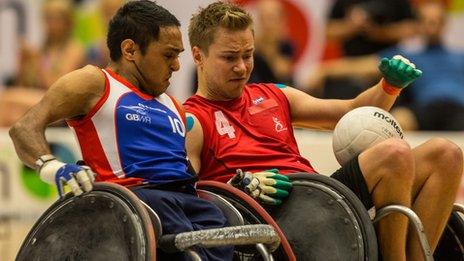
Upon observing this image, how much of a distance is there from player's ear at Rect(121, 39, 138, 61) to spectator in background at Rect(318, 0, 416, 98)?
6597 mm

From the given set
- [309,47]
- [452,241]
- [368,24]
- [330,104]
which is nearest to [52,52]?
[309,47]

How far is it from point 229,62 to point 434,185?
1169mm

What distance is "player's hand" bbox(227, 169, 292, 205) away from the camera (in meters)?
5.60

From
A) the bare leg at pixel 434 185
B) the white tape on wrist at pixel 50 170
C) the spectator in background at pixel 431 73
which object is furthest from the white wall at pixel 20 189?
the white tape on wrist at pixel 50 170

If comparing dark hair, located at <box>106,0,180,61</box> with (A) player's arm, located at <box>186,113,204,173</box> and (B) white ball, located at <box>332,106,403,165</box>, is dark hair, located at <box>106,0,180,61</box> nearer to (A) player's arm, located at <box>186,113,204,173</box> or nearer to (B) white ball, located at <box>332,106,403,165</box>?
(A) player's arm, located at <box>186,113,204,173</box>

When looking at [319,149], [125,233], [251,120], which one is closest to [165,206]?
[125,233]

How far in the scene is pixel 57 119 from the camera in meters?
5.04

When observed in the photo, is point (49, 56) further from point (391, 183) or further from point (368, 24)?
point (391, 183)

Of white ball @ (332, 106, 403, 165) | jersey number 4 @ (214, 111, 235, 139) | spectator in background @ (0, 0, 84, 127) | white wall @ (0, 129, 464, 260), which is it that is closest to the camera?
white ball @ (332, 106, 403, 165)

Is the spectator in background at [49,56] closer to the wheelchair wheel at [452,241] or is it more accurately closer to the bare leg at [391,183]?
the wheelchair wheel at [452,241]

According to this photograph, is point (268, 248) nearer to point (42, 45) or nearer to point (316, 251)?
point (316, 251)

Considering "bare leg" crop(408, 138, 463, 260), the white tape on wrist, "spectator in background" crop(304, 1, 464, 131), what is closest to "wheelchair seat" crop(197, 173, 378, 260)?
"bare leg" crop(408, 138, 463, 260)

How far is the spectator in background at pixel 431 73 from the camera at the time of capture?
455 inches

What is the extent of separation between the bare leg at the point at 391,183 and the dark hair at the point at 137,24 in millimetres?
1124
